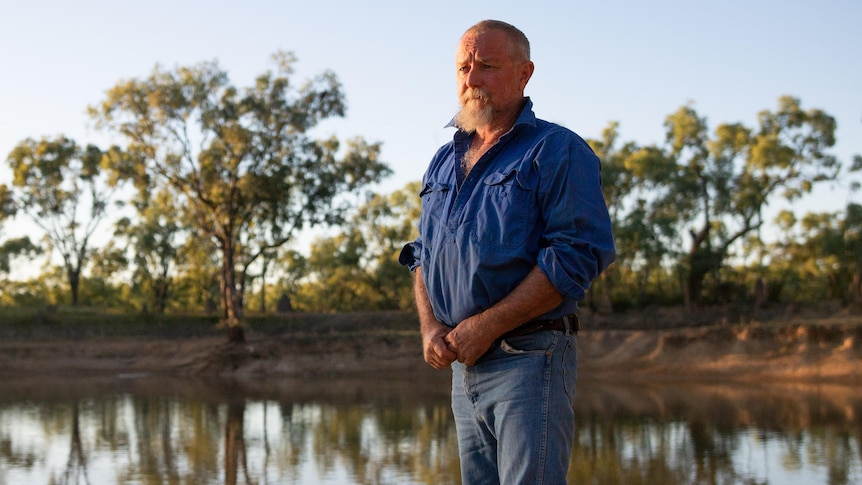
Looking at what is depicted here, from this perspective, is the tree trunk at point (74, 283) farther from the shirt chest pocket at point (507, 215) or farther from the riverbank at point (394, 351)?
the shirt chest pocket at point (507, 215)

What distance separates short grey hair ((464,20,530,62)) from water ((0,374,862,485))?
6.07m

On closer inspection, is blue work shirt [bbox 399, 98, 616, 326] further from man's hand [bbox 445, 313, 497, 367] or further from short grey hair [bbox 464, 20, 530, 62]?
short grey hair [bbox 464, 20, 530, 62]

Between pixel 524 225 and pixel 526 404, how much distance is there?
16.8 inches

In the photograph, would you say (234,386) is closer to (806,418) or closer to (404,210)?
(806,418)

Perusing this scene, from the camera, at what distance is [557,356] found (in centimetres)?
252

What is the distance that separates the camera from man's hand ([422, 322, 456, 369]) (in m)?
2.57

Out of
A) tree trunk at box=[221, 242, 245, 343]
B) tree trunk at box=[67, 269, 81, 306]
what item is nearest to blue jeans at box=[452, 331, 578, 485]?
tree trunk at box=[221, 242, 245, 343]

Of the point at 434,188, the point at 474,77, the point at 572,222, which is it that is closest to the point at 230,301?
the point at 434,188

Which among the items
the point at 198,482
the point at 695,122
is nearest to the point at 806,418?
the point at 198,482

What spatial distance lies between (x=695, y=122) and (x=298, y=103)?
13.4 m

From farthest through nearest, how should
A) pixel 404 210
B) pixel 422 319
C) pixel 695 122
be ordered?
pixel 404 210 < pixel 695 122 < pixel 422 319

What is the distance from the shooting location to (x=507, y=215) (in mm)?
2496

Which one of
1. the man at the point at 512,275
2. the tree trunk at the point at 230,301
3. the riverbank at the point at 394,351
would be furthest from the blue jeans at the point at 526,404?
the tree trunk at the point at 230,301

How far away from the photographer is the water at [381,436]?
890 centimetres
